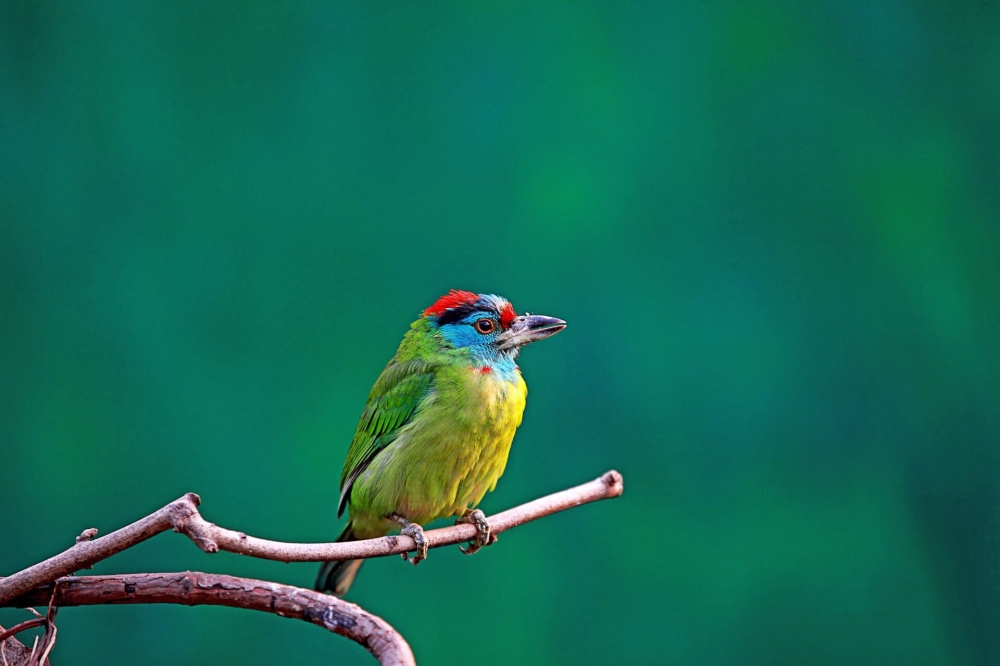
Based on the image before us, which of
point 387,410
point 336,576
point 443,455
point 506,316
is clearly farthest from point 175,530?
point 506,316

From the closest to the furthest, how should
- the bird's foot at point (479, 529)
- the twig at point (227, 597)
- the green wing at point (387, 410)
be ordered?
the twig at point (227, 597) < the bird's foot at point (479, 529) < the green wing at point (387, 410)

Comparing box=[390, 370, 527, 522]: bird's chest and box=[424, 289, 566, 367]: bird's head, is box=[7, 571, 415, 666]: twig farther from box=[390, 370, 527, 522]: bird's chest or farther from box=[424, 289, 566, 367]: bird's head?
box=[424, 289, 566, 367]: bird's head

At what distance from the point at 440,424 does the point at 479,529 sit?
1.14ft

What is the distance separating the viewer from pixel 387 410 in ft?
9.80

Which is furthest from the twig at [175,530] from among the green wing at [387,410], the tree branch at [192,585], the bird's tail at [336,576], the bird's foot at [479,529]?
the bird's tail at [336,576]

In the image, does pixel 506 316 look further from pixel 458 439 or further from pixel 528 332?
pixel 458 439

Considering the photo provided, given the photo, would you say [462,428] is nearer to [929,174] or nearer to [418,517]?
[418,517]

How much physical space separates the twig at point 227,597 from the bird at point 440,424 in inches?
27.9

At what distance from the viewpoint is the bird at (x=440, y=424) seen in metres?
2.84

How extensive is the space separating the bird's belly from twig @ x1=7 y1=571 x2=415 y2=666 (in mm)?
834

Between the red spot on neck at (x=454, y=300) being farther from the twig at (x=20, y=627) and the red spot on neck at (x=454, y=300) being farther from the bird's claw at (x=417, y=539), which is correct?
the twig at (x=20, y=627)

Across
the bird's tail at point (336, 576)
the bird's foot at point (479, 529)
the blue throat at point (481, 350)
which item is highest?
the blue throat at point (481, 350)

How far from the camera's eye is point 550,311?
4309 millimetres

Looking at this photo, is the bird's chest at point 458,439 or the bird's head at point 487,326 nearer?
the bird's chest at point 458,439
